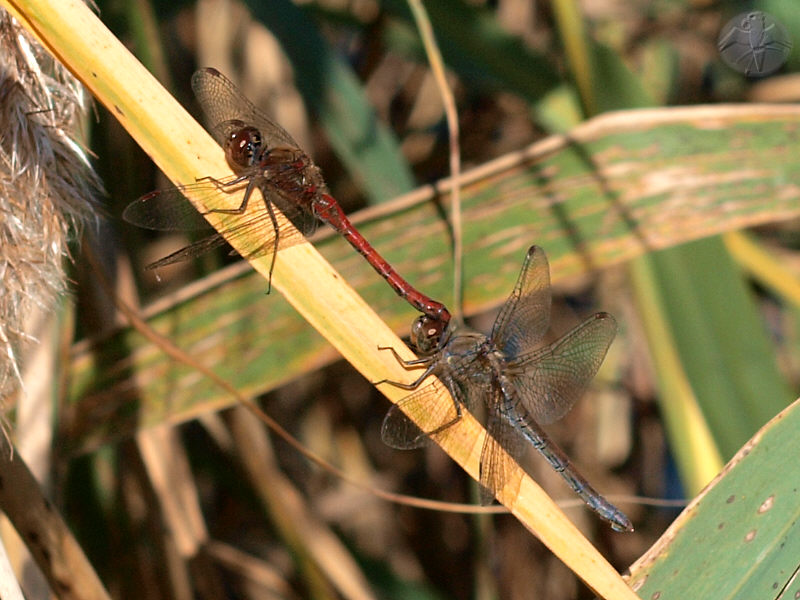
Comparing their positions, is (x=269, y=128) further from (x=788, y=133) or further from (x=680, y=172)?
(x=788, y=133)

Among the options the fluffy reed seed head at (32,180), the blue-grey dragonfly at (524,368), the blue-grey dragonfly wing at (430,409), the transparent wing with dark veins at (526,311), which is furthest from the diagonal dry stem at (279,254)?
the transparent wing with dark veins at (526,311)

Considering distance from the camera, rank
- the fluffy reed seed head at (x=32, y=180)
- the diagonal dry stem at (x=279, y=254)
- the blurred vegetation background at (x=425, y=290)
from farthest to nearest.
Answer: the blurred vegetation background at (x=425, y=290)
the fluffy reed seed head at (x=32, y=180)
the diagonal dry stem at (x=279, y=254)

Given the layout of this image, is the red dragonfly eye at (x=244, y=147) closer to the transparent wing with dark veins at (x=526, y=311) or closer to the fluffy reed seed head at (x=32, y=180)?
the fluffy reed seed head at (x=32, y=180)

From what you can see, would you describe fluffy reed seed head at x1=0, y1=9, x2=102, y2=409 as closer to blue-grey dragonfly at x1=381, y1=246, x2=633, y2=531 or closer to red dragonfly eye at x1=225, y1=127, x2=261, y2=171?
red dragonfly eye at x1=225, y1=127, x2=261, y2=171

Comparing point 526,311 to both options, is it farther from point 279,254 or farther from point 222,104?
point 279,254

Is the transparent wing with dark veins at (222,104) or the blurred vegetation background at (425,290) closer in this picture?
the transparent wing with dark veins at (222,104)

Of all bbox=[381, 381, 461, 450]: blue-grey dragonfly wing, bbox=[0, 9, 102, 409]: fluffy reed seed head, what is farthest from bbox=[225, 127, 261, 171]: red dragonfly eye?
bbox=[381, 381, 461, 450]: blue-grey dragonfly wing

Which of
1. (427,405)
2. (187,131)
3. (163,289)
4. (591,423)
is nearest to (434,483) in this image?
(591,423)

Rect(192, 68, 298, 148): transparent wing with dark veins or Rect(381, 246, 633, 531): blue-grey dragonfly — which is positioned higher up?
Rect(192, 68, 298, 148): transparent wing with dark veins
